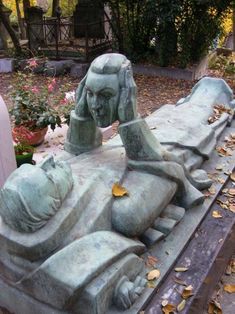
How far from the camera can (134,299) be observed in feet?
6.86

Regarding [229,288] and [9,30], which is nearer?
[229,288]

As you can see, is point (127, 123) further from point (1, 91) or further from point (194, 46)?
point (194, 46)

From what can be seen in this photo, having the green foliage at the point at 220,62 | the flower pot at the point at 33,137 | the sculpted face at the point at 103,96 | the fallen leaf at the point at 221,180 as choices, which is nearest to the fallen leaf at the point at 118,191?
the sculpted face at the point at 103,96

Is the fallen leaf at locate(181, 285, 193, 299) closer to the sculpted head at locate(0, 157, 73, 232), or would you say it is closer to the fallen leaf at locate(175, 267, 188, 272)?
the fallen leaf at locate(175, 267, 188, 272)

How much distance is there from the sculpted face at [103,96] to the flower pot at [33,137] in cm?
212

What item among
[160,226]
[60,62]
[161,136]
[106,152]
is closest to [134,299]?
[160,226]

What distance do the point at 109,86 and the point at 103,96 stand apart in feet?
0.28

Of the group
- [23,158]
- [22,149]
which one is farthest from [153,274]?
[22,149]

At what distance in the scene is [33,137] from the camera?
4.59 m

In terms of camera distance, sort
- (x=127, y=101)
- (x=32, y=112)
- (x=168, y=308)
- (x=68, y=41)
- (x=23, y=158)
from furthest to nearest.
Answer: (x=68, y=41) < (x=32, y=112) < (x=23, y=158) < (x=127, y=101) < (x=168, y=308)

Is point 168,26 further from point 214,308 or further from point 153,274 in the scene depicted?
point 153,274

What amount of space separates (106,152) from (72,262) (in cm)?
103

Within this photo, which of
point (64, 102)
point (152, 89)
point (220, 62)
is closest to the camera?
point (64, 102)

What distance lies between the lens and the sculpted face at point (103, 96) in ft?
7.34
